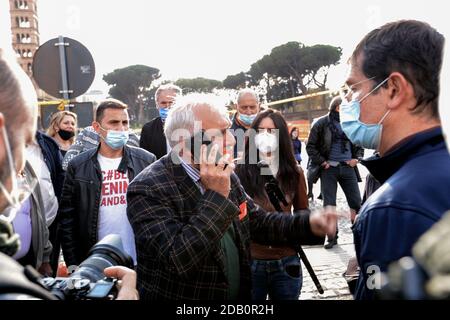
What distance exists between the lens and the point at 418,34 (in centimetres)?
138

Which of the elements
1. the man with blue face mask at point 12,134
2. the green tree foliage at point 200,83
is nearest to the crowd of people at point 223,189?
the man with blue face mask at point 12,134

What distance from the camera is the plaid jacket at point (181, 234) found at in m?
1.61

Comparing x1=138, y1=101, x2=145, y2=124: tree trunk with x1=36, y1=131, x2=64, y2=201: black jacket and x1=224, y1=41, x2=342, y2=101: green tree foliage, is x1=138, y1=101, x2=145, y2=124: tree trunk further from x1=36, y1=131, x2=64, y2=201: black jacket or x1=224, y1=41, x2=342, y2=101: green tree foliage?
x1=36, y1=131, x2=64, y2=201: black jacket

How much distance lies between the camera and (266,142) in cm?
295

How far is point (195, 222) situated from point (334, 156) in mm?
3828

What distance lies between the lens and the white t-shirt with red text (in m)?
2.97

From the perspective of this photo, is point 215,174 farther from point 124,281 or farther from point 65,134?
point 65,134

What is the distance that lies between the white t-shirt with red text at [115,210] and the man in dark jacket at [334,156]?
9.27ft

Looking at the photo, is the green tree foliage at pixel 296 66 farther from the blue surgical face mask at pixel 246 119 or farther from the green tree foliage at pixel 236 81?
the blue surgical face mask at pixel 246 119

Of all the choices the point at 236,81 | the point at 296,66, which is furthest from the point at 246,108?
the point at 236,81

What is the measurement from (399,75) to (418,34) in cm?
14

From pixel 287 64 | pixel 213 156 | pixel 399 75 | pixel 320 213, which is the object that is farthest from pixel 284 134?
pixel 287 64

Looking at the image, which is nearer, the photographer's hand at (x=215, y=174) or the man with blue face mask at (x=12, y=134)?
the man with blue face mask at (x=12, y=134)
